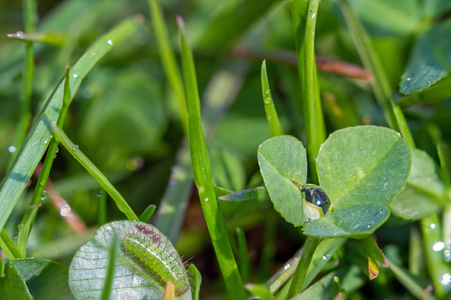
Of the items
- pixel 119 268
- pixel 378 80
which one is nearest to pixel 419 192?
pixel 378 80

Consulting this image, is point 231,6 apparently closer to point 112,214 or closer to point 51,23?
point 51,23

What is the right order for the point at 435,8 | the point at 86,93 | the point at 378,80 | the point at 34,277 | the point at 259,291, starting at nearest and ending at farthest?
1. the point at 259,291
2. the point at 34,277
3. the point at 378,80
4. the point at 435,8
5. the point at 86,93

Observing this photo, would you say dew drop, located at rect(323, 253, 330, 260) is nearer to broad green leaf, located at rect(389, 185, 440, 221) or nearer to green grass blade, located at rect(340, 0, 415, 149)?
broad green leaf, located at rect(389, 185, 440, 221)

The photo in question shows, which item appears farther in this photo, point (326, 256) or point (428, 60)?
point (428, 60)

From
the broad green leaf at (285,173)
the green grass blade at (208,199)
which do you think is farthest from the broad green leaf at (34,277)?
the broad green leaf at (285,173)

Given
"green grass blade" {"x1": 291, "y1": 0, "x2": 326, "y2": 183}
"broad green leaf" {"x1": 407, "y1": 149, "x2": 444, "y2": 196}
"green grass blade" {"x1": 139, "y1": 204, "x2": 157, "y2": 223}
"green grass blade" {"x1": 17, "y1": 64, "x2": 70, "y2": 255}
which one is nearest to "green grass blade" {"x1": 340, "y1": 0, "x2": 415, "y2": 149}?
"broad green leaf" {"x1": 407, "y1": 149, "x2": 444, "y2": 196}

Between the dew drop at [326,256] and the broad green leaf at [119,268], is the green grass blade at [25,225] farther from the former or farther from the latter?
the dew drop at [326,256]

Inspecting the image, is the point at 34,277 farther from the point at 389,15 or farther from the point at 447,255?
the point at 389,15
